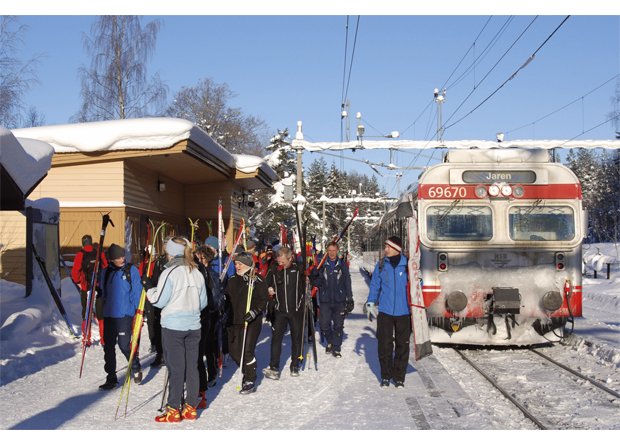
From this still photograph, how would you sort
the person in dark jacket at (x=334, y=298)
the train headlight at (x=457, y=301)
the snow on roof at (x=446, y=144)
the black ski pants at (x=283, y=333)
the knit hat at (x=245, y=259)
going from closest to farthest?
1. the knit hat at (x=245, y=259)
2. the black ski pants at (x=283, y=333)
3. the train headlight at (x=457, y=301)
4. the person in dark jacket at (x=334, y=298)
5. the snow on roof at (x=446, y=144)

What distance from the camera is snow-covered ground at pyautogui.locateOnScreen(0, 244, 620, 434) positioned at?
17.8ft

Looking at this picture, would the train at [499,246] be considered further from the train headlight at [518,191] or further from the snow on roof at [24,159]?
the snow on roof at [24,159]

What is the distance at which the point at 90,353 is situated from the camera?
9039 millimetres

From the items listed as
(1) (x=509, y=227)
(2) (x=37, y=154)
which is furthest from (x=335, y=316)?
(2) (x=37, y=154)

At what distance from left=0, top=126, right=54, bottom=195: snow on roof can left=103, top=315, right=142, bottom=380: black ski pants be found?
8.40 feet

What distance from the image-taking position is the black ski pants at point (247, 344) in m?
6.75

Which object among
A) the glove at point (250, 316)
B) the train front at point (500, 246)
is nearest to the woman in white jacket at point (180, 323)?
the glove at point (250, 316)

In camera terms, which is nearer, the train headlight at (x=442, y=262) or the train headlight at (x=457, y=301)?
the train headlight at (x=457, y=301)

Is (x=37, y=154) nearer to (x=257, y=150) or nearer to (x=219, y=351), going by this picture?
(x=219, y=351)

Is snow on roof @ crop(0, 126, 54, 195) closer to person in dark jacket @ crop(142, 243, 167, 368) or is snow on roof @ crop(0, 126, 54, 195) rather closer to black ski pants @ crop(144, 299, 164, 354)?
person in dark jacket @ crop(142, 243, 167, 368)

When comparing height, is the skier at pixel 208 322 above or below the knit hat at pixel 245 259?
below

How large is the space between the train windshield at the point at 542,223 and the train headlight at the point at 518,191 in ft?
0.68

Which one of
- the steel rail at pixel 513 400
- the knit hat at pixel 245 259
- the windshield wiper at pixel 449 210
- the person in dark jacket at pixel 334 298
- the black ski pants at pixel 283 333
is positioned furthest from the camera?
the windshield wiper at pixel 449 210

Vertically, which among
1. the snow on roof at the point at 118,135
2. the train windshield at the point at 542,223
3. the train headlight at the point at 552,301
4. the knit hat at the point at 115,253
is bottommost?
the train headlight at the point at 552,301
